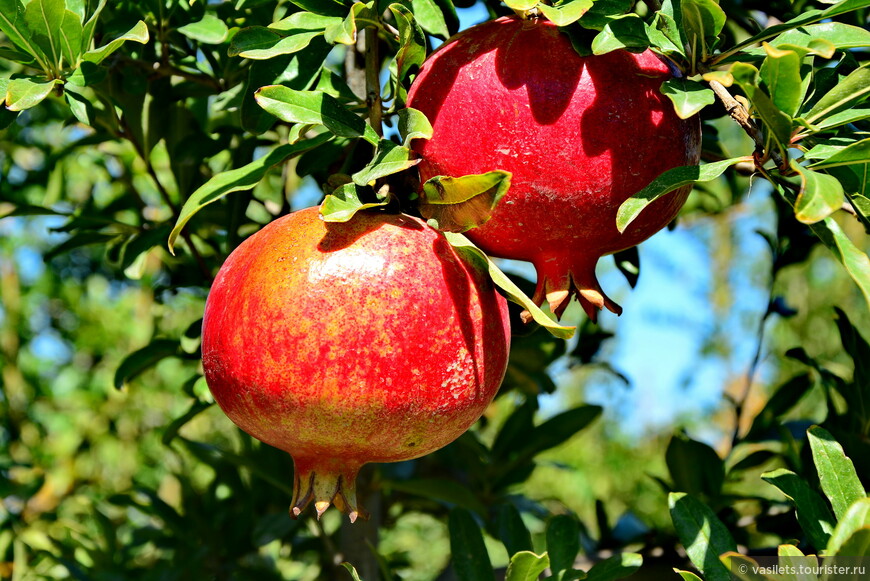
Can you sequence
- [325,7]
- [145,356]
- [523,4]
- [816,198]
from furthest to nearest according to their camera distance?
1. [145,356]
2. [325,7]
3. [523,4]
4. [816,198]

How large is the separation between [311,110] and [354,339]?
0.72ft

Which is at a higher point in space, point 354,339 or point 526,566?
point 354,339

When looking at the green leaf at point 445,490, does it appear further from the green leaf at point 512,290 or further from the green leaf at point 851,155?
the green leaf at point 851,155

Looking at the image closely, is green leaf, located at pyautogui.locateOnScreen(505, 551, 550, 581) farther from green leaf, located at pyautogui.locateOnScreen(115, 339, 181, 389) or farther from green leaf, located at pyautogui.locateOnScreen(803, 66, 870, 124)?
green leaf, located at pyautogui.locateOnScreen(115, 339, 181, 389)

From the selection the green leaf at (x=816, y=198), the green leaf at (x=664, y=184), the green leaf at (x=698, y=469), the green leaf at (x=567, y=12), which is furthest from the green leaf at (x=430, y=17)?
the green leaf at (x=698, y=469)

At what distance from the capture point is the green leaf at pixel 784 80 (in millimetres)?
640

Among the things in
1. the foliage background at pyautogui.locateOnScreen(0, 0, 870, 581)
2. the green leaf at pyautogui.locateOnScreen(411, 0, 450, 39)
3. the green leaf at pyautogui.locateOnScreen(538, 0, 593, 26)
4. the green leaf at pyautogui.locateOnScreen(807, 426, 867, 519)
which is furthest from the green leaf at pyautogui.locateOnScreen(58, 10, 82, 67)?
the green leaf at pyautogui.locateOnScreen(807, 426, 867, 519)

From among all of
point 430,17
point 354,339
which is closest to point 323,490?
point 354,339

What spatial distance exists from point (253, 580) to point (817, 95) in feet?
3.58

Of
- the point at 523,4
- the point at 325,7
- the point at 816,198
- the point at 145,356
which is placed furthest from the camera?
the point at 145,356

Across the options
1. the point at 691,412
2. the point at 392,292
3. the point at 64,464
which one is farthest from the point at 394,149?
the point at 691,412

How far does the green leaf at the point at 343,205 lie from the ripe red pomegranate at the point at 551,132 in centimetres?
8

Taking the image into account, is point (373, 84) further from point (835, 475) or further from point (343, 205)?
point (835, 475)

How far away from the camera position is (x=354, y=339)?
0.67 metres
